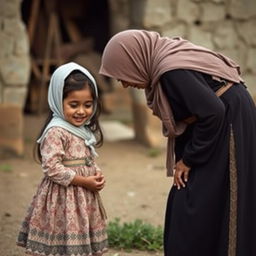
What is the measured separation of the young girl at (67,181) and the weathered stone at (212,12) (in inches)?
157

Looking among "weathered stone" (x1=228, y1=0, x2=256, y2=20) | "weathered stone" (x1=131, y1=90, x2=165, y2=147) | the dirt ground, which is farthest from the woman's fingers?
"weathered stone" (x1=228, y1=0, x2=256, y2=20)

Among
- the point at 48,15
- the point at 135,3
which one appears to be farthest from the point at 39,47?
the point at 135,3

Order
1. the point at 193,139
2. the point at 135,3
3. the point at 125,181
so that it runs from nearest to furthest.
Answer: the point at 193,139, the point at 125,181, the point at 135,3

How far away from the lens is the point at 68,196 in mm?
3312

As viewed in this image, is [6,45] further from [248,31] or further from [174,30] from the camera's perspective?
[248,31]

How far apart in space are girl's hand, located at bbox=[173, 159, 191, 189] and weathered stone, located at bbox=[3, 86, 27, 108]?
393 cm

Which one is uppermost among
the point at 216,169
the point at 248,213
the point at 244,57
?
the point at 244,57

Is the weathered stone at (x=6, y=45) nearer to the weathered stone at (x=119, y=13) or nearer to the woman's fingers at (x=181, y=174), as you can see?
the weathered stone at (x=119, y=13)

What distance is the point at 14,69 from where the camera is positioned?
6.90 meters

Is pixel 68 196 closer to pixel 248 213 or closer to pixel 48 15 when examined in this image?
pixel 248 213

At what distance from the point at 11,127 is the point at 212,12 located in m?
2.45

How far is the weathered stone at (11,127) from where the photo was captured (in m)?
7.00

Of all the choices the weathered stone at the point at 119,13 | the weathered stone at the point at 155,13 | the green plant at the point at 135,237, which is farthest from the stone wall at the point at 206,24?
the green plant at the point at 135,237

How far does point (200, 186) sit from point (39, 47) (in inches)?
303
